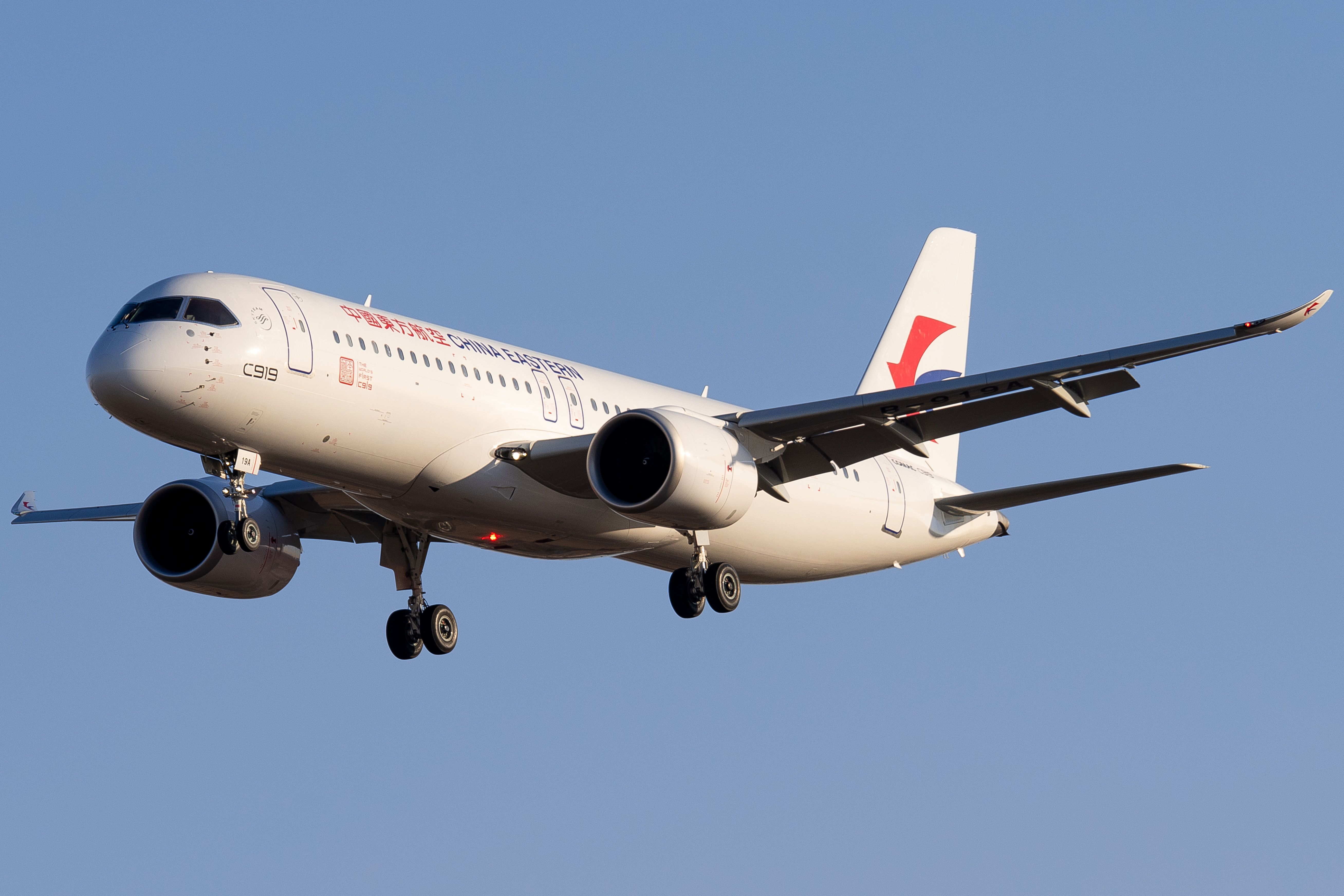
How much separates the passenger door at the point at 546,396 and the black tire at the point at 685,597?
3955 millimetres

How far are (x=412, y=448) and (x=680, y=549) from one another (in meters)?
7.10

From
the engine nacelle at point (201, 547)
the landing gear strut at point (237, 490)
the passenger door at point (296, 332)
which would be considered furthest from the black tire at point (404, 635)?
the passenger door at point (296, 332)

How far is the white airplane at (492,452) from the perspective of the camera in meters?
26.7

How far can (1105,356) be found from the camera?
27.4 m

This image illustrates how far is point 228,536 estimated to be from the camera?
27922 mm

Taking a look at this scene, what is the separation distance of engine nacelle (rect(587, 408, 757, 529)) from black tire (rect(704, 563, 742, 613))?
8.12 feet

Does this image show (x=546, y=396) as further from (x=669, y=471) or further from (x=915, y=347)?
(x=915, y=347)

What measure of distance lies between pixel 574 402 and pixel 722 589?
4471mm

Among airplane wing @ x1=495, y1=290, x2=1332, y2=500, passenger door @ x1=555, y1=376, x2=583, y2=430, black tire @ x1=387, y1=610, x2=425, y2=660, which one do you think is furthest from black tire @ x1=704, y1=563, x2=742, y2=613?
black tire @ x1=387, y1=610, x2=425, y2=660

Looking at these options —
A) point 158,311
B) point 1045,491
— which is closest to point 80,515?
point 158,311

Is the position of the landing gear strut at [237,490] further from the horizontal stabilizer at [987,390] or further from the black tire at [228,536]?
the horizontal stabilizer at [987,390]

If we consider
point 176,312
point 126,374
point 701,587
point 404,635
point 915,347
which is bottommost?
point 404,635

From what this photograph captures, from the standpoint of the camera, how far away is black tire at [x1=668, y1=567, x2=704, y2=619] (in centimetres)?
3241

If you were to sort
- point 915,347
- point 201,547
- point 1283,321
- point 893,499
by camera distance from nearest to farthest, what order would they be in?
point 1283,321 → point 201,547 → point 893,499 → point 915,347
